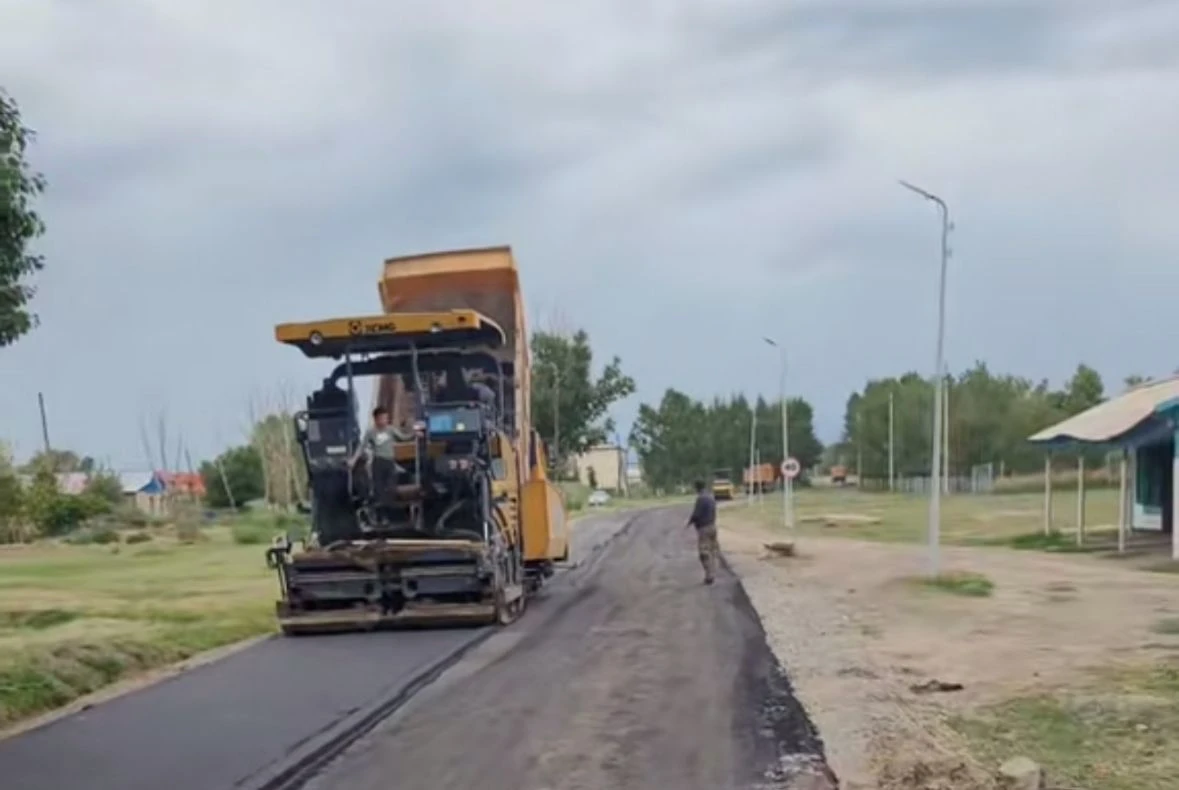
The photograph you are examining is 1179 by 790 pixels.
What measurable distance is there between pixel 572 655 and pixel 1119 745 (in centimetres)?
718

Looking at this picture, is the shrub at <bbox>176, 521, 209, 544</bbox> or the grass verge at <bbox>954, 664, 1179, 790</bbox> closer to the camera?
the grass verge at <bbox>954, 664, 1179, 790</bbox>

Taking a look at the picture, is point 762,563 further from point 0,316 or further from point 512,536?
point 0,316

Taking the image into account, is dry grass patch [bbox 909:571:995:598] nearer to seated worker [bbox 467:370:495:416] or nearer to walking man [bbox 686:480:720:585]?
walking man [bbox 686:480:720:585]

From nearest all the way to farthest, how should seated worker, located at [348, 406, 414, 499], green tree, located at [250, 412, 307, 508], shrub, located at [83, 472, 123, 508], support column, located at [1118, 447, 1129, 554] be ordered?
seated worker, located at [348, 406, 414, 499] → support column, located at [1118, 447, 1129, 554] → green tree, located at [250, 412, 307, 508] → shrub, located at [83, 472, 123, 508]

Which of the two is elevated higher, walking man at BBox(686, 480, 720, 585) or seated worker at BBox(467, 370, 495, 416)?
seated worker at BBox(467, 370, 495, 416)

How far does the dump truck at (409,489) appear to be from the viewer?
19.8m

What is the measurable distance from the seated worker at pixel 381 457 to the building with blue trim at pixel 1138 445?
17.3 metres

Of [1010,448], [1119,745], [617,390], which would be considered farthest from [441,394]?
[1010,448]

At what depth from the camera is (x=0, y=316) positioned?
34.7ft

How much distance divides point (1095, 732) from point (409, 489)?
1059 centimetres

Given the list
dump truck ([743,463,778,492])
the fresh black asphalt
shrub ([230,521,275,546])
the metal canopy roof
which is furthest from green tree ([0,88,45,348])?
dump truck ([743,463,778,492])

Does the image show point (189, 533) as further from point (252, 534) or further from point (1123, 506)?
point (1123, 506)

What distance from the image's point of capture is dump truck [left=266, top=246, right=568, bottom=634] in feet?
64.9

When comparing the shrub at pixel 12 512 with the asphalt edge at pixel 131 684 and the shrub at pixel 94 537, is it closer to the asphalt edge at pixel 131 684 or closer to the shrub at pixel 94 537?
the shrub at pixel 94 537
